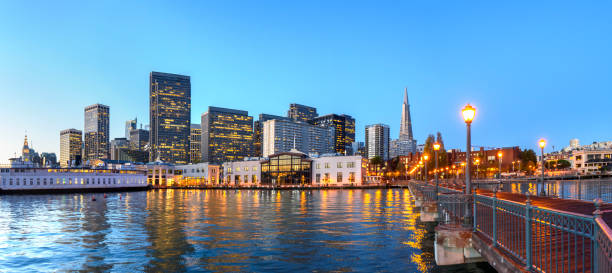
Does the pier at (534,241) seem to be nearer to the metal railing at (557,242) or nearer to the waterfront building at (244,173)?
the metal railing at (557,242)

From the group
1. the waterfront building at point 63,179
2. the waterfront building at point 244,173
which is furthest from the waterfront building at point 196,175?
the waterfront building at point 63,179

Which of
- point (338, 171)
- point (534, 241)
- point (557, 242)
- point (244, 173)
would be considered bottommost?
point (244, 173)

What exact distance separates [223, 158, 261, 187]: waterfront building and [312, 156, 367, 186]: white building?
26.7m

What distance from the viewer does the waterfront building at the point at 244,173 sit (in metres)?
164

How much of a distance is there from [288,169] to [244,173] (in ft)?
78.2

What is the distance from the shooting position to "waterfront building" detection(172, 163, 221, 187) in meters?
180

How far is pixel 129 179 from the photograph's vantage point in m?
144

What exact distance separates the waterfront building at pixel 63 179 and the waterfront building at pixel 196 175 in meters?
38.8

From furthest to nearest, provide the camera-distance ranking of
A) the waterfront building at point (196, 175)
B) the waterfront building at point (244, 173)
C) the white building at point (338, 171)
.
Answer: the waterfront building at point (196, 175) → the waterfront building at point (244, 173) → the white building at point (338, 171)

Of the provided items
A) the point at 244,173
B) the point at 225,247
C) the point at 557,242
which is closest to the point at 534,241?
the point at 557,242

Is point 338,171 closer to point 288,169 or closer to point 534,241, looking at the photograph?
point 288,169

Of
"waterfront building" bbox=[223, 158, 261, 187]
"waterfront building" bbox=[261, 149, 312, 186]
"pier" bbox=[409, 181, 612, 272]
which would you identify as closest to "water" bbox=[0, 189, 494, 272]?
"pier" bbox=[409, 181, 612, 272]

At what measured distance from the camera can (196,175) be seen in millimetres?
185250

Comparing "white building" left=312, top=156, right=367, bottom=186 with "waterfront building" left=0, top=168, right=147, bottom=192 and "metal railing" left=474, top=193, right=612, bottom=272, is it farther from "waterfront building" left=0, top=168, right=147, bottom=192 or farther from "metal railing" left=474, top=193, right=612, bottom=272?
"metal railing" left=474, top=193, right=612, bottom=272
